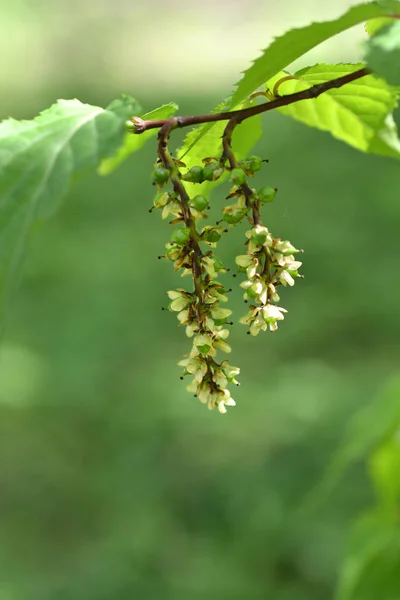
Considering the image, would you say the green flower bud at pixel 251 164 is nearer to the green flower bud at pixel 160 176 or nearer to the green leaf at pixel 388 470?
the green flower bud at pixel 160 176

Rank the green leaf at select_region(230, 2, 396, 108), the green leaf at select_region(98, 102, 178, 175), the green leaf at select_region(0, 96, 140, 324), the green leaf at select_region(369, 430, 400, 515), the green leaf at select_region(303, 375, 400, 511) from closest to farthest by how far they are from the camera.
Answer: the green leaf at select_region(0, 96, 140, 324), the green leaf at select_region(230, 2, 396, 108), the green leaf at select_region(98, 102, 178, 175), the green leaf at select_region(303, 375, 400, 511), the green leaf at select_region(369, 430, 400, 515)

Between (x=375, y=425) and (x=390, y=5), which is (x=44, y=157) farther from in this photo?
(x=375, y=425)

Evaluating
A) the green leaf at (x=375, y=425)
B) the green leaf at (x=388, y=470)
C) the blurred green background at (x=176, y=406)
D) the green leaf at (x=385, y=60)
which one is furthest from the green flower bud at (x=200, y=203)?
the green leaf at (x=388, y=470)

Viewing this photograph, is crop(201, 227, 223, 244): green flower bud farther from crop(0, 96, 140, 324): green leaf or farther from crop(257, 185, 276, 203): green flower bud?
crop(0, 96, 140, 324): green leaf

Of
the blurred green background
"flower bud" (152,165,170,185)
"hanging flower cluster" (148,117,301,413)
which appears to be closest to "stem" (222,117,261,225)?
"hanging flower cluster" (148,117,301,413)

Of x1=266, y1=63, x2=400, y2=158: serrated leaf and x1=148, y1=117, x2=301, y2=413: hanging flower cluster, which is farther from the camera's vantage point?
x1=266, y1=63, x2=400, y2=158: serrated leaf

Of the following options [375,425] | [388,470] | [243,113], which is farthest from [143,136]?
[388,470]

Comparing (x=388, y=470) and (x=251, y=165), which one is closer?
(x=251, y=165)
